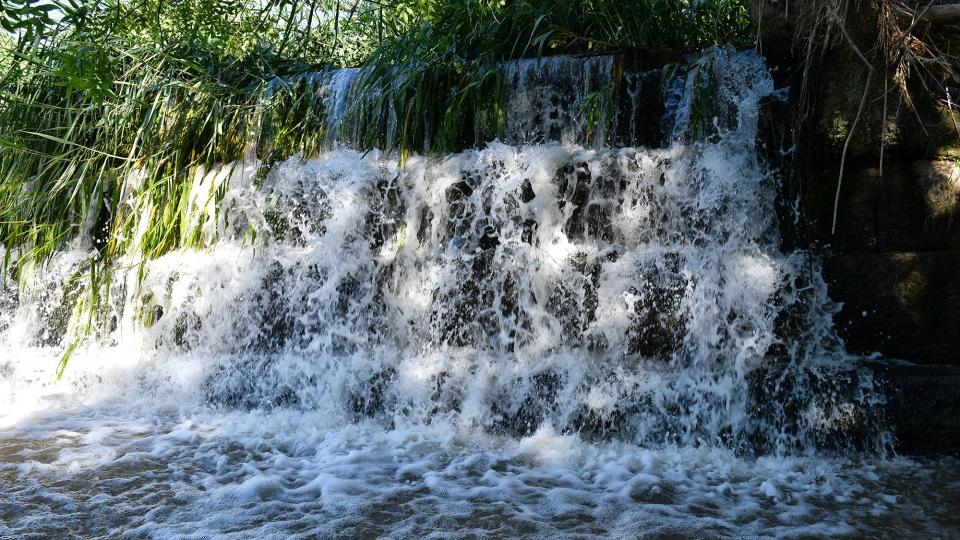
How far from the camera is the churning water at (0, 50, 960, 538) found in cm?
286

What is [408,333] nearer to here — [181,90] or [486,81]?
[486,81]

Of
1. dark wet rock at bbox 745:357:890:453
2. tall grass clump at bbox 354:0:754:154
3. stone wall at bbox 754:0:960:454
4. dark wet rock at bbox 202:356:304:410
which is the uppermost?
tall grass clump at bbox 354:0:754:154

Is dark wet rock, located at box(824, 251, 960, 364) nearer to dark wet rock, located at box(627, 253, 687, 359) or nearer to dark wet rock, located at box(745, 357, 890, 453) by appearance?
dark wet rock, located at box(745, 357, 890, 453)

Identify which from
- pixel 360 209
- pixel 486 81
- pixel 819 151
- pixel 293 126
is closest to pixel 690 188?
pixel 819 151

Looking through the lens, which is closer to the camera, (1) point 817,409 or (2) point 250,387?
(1) point 817,409

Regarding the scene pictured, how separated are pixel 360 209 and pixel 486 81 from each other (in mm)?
1095

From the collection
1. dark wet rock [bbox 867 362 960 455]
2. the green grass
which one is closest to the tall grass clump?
the green grass

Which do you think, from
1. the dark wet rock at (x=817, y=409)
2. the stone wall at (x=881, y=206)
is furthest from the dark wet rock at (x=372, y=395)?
the stone wall at (x=881, y=206)

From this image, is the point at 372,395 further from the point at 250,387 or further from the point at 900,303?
the point at 900,303

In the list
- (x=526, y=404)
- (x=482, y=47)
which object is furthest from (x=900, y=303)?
(x=482, y=47)

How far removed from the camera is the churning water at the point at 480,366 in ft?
9.39

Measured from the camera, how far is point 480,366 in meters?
4.03

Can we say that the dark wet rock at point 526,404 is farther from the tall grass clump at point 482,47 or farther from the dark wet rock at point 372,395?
the tall grass clump at point 482,47

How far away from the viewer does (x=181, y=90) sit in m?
5.97
